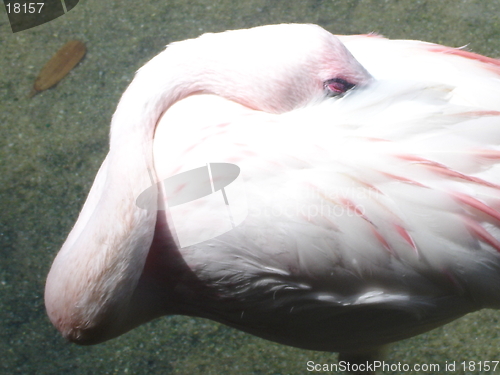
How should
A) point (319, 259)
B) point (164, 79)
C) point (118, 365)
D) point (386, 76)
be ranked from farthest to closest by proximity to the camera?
point (118, 365)
point (386, 76)
point (164, 79)
point (319, 259)

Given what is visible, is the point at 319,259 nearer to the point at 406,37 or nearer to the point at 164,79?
the point at 164,79

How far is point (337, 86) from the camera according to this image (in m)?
1.30

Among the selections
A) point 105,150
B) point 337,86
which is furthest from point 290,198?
point 105,150

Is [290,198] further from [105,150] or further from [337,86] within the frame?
[105,150]

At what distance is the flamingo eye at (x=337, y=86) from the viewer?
1294 mm

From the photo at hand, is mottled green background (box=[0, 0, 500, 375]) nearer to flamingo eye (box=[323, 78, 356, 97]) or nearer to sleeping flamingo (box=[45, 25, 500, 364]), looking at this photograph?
sleeping flamingo (box=[45, 25, 500, 364])

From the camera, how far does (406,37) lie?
2.53 metres

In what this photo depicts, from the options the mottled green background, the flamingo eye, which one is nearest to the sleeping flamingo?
the flamingo eye

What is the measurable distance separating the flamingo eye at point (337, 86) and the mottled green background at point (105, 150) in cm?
98

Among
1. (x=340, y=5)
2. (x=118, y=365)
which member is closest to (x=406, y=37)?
(x=340, y=5)

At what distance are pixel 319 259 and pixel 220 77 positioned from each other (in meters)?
0.49

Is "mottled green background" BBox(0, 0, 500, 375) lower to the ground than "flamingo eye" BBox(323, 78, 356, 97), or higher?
lower

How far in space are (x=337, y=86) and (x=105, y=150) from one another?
51.3 inches

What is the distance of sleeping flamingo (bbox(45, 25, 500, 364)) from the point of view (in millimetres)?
1179
